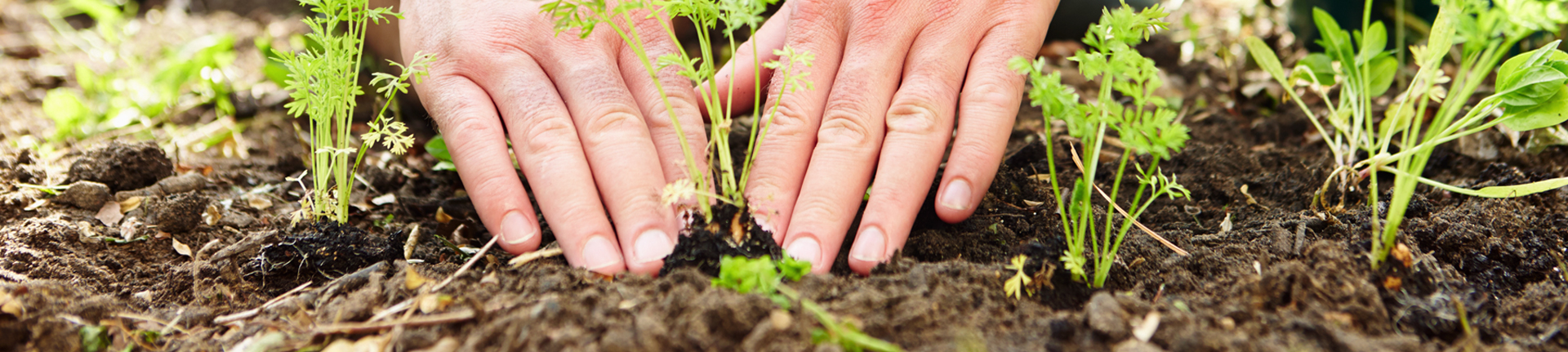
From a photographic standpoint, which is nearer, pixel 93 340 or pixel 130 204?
pixel 93 340

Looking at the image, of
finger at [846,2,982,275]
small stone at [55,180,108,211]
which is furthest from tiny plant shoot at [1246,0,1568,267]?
small stone at [55,180,108,211]

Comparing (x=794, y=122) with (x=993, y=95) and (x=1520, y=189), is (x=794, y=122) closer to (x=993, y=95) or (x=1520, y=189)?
(x=993, y=95)

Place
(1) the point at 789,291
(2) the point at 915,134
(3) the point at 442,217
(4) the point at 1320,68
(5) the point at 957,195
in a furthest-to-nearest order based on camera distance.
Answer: (4) the point at 1320,68 → (3) the point at 442,217 → (2) the point at 915,134 → (5) the point at 957,195 → (1) the point at 789,291

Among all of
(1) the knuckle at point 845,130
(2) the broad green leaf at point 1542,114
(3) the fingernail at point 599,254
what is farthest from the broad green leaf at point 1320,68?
(3) the fingernail at point 599,254

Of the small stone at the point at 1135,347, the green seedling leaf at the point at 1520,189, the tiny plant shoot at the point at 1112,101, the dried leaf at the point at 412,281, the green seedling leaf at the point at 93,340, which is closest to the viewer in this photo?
the small stone at the point at 1135,347

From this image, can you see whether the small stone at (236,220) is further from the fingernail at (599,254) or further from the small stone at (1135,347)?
the small stone at (1135,347)

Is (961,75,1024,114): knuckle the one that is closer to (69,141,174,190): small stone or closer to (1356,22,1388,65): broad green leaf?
(1356,22,1388,65): broad green leaf

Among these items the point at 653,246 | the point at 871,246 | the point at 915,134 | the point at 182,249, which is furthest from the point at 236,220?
the point at 915,134
